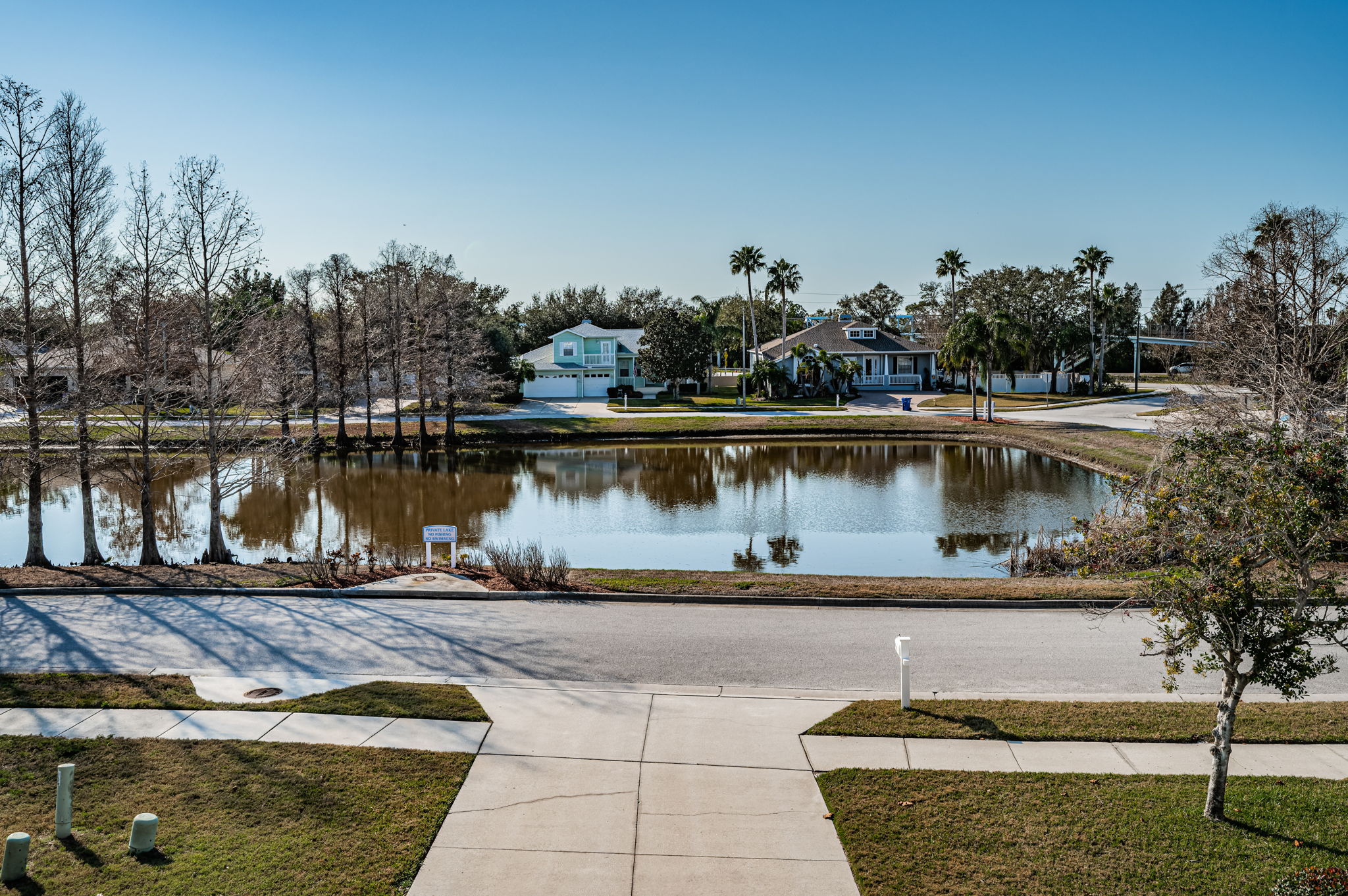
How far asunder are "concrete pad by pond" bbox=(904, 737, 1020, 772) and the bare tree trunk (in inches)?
66.4

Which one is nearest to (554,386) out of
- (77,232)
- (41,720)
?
(77,232)

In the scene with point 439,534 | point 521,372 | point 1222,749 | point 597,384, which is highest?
point 521,372

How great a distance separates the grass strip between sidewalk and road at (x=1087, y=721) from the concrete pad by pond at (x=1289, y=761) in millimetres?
146

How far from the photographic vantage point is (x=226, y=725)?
10180 millimetres

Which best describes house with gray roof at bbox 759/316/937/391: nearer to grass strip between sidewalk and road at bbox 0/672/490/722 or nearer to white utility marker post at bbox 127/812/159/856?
grass strip between sidewalk and road at bbox 0/672/490/722

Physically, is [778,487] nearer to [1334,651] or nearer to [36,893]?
[1334,651]

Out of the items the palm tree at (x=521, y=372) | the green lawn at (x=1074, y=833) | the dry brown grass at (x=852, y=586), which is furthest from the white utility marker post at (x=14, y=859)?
the palm tree at (x=521, y=372)

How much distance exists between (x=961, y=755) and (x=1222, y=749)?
2430 millimetres

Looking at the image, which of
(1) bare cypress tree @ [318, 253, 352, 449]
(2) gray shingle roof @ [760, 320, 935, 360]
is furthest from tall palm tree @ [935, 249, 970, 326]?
(1) bare cypress tree @ [318, 253, 352, 449]

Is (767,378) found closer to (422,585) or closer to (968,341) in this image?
(968,341)

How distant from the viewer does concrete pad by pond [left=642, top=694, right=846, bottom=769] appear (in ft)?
30.7

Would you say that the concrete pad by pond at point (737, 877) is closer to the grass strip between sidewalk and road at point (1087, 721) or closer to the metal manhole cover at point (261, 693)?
the grass strip between sidewalk and road at point (1087, 721)

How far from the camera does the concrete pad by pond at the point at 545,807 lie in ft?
25.2

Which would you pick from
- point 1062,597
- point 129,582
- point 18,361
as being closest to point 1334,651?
point 1062,597
